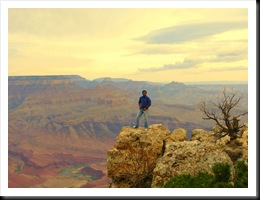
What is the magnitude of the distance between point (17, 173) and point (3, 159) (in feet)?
609

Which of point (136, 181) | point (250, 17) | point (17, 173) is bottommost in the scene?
point (17, 173)

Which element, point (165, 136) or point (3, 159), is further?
point (165, 136)

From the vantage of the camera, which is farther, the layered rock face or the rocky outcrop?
the rocky outcrop

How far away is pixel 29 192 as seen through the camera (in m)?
11.8

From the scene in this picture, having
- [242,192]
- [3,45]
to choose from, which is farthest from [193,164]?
[3,45]

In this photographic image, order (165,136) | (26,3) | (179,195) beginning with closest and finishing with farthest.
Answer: (179,195)
(26,3)
(165,136)

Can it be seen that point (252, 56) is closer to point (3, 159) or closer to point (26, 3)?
point (26, 3)

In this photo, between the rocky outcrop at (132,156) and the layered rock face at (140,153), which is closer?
the layered rock face at (140,153)

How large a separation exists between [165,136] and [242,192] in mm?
8489

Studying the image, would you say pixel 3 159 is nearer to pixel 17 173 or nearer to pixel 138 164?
pixel 138 164

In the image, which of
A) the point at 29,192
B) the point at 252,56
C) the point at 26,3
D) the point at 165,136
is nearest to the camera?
the point at 29,192

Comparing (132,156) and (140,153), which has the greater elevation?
(140,153)

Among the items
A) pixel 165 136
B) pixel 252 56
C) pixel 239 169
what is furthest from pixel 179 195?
pixel 165 136

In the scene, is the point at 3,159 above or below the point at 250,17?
below
